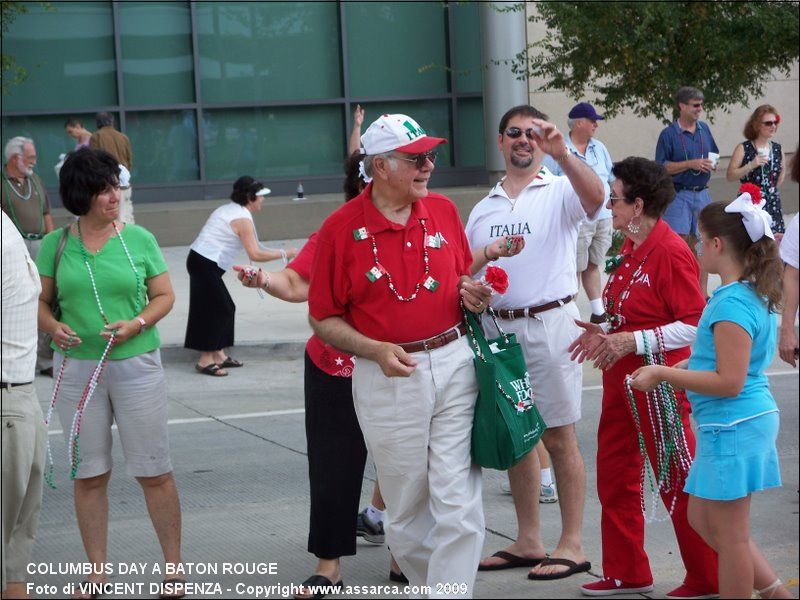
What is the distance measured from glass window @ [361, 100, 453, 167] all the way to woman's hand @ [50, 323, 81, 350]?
1663 cm

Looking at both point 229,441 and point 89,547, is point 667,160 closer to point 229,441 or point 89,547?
point 229,441

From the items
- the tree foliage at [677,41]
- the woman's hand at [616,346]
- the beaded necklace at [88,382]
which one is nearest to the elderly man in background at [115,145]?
the tree foliage at [677,41]

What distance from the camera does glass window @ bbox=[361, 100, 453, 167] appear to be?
71.7 feet

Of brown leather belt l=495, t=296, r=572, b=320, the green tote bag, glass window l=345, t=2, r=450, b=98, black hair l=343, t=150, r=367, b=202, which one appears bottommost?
the green tote bag

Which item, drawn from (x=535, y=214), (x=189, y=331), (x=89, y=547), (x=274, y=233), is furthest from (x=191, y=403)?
(x=274, y=233)

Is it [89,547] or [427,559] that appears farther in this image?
[89,547]

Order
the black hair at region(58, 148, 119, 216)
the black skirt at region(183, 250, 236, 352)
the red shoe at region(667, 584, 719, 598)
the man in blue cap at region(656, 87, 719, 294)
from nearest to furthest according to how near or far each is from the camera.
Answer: the red shoe at region(667, 584, 719, 598) < the black hair at region(58, 148, 119, 216) < the black skirt at region(183, 250, 236, 352) < the man in blue cap at region(656, 87, 719, 294)

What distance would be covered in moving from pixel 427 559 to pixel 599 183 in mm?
1865

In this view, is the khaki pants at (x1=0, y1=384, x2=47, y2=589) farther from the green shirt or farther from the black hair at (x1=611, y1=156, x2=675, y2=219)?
the black hair at (x1=611, y1=156, x2=675, y2=219)

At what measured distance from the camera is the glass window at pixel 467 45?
68.9ft

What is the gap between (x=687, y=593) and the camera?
206 inches

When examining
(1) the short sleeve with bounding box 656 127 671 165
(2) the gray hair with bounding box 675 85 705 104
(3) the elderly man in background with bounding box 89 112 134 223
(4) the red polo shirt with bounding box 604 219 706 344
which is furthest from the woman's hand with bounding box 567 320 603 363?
(3) the elderly man in background with bounding box 89 112 134 223

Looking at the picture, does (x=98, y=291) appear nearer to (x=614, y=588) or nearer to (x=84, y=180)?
(x=84, y=180)

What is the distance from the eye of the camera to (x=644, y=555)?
17.7 feet
